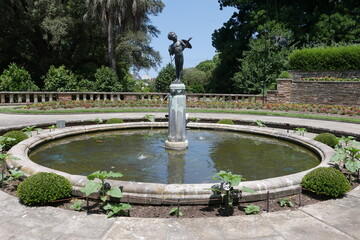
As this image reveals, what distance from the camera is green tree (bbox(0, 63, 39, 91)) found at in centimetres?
2407

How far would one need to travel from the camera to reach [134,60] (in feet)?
120

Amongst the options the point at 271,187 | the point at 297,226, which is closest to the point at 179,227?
the point at 297,226

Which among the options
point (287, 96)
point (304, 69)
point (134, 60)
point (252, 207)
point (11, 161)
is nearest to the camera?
point (252, 207)

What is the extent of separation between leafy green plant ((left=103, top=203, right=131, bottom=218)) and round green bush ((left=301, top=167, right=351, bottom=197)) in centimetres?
336

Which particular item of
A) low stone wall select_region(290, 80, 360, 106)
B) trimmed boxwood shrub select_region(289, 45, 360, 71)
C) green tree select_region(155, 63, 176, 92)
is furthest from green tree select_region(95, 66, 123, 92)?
trimmed boxwood shrub select_region(289, 45, 360, 71)

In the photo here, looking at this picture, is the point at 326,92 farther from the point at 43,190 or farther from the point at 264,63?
the point at 43,190

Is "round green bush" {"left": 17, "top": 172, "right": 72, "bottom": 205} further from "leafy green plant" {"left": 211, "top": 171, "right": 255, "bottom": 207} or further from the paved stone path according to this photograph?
"leafy green plant" {"left": 211, "top": 171, "right": 255, "bottom": 207}

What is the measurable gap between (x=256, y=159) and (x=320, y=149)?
1.94m

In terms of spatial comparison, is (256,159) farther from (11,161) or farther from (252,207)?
(11,161)

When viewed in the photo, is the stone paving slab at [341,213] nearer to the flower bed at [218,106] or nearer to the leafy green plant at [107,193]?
the leafy green plant at [107,193]

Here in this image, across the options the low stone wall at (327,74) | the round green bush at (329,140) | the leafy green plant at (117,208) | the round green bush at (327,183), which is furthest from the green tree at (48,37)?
the round green bush at (327,183)

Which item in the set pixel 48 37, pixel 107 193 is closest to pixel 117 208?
pixel 107 193

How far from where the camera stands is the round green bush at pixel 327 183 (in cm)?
564

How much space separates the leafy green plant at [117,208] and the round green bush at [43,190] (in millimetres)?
939
